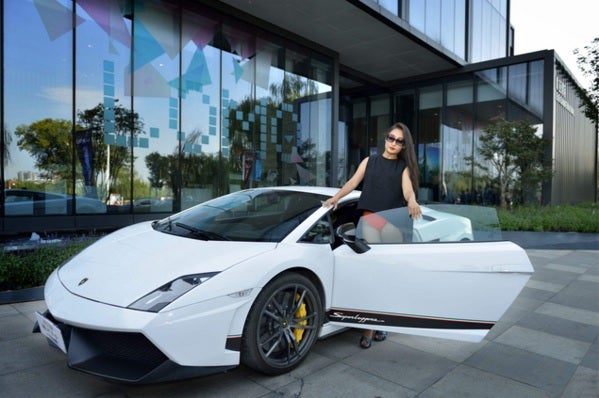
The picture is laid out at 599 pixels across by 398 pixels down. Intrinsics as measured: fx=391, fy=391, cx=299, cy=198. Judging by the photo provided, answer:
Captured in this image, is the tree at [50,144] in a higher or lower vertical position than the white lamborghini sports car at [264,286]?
higher

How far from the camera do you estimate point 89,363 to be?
2139mm

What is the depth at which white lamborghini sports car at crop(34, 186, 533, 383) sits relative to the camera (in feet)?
7.16

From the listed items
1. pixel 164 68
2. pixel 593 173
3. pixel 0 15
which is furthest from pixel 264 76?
pixel 593 173

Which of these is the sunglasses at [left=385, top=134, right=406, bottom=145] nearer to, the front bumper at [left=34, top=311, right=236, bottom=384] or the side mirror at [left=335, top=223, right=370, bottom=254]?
the side mirror at [left=335, top=223, right=370, bottom=254]

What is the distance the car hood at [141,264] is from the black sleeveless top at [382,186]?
1.06 metres

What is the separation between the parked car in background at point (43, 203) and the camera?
8359 mm

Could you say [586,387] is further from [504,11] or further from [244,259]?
[504,11]

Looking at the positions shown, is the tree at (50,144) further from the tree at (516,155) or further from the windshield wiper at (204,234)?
the tree at (516,155)

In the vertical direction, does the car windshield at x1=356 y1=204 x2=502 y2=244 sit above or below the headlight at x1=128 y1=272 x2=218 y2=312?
above

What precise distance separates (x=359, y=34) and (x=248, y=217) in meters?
12.1

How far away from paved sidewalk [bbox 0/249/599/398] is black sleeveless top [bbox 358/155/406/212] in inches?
48.8

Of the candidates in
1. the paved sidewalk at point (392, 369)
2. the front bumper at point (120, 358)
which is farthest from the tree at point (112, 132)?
the front bumper at point (120, 358)

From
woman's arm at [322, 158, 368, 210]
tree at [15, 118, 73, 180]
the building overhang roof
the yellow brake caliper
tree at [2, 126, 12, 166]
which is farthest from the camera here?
the building overhang roof

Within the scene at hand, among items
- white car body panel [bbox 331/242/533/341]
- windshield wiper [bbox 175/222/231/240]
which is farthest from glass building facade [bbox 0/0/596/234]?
white car body panel [bbox 331/242/533/341]
